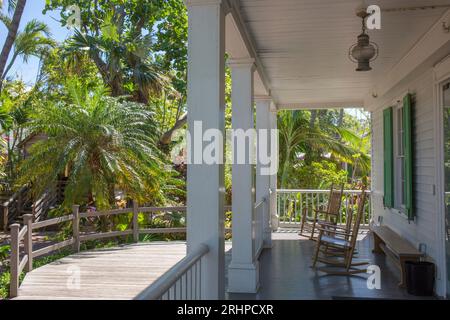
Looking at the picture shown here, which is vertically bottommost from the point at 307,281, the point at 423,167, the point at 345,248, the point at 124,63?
the point at 307,281

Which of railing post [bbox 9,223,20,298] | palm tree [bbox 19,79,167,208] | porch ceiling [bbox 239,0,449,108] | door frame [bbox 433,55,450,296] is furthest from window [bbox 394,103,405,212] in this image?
railing post [bbox 9,223,20,298]

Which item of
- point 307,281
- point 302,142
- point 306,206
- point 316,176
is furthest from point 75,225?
point 302,142

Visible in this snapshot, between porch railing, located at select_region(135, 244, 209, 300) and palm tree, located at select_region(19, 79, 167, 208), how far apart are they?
5.71 m

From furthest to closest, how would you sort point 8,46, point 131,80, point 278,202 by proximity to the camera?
point 131,80 < point 278,202 < point 8,46

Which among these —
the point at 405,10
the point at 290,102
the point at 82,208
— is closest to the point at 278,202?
the point at 290,102

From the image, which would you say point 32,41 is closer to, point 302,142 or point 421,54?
point 302,142

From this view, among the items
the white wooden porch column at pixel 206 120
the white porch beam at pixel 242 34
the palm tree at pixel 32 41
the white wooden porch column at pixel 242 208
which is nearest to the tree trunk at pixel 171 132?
the white porch beam at pixel 242 34

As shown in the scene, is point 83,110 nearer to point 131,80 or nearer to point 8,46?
point 8,46

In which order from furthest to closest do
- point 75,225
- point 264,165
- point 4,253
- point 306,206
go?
point 306,206
point 4,253
point 75,225
point 264,165

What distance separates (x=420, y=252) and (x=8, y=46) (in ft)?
21.8

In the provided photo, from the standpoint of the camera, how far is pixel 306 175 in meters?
12.3

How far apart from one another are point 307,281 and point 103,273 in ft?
9.05

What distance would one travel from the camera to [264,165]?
709cm

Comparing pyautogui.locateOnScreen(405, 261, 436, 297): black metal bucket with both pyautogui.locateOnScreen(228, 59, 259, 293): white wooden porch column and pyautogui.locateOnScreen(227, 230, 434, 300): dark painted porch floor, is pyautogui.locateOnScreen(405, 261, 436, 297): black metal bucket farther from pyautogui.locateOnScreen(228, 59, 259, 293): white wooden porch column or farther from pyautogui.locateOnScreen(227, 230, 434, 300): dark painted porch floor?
pyautogui.locateOnScreen(228, 59, 259, 293): white wooden porch column
